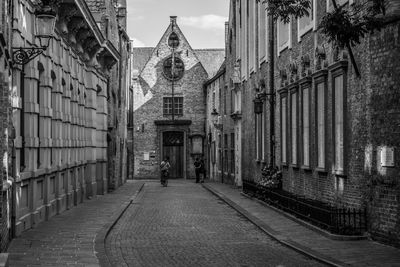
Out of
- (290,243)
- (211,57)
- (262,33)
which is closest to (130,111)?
(211,57)

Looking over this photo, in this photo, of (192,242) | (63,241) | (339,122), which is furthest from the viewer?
(339,122)

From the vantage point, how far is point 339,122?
16.9 metres

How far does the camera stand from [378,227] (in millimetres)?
13469

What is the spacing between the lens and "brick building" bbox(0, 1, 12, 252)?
11456 millimetres

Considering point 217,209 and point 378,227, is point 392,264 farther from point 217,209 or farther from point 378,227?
point 217,209

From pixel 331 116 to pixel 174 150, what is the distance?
3972 centimetres

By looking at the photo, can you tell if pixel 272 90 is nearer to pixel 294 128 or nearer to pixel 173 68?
pixel 294 128

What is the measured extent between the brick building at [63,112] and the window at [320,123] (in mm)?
6614

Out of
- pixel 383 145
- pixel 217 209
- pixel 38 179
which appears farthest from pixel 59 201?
pixel 383 145

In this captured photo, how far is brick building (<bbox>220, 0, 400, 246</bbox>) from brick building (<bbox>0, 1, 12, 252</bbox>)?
6.33 m

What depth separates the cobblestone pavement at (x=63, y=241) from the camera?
1159 cm

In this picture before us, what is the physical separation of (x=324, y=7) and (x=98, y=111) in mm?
15102

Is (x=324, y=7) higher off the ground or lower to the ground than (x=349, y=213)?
higher

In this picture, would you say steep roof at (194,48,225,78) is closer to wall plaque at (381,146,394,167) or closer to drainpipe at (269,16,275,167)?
drainpipe at (269,16,275,167)
